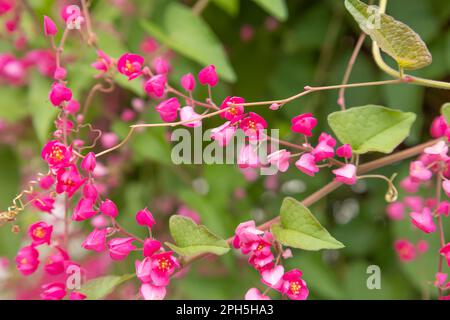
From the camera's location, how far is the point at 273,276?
43 centimetres

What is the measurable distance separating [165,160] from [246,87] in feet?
0.61

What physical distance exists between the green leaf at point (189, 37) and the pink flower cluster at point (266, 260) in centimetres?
26

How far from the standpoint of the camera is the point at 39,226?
48 centimetres

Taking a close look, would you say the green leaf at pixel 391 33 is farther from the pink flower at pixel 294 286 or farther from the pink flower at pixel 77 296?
the pink flower at pixel 77 296

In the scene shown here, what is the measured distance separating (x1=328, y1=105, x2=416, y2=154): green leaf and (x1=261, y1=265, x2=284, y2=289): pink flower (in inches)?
4.0

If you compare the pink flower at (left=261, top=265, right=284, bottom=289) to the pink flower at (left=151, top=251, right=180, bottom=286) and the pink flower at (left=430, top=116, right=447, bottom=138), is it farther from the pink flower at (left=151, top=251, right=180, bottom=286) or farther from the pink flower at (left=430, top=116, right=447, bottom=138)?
the pink flower at (left=430, top=116, right=447, bottom=138)

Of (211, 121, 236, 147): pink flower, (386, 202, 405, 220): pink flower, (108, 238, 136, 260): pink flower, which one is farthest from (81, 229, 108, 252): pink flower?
(386, 202, 405, 220): pink flower

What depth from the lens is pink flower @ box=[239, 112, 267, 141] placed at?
0.44m

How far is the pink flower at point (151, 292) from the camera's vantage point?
0.44 m

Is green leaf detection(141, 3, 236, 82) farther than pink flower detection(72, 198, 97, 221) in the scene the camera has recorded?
Yes

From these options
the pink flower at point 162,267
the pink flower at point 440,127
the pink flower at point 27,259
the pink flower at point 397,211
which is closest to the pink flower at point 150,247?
the pink flower at point 162,267

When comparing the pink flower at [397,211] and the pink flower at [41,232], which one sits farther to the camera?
the pink flower at [397,211]
